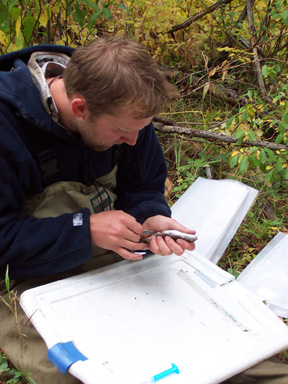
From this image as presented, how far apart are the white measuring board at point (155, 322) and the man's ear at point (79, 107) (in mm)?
542

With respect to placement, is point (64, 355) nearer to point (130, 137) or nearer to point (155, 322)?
point (155, 322)

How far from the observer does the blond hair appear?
1.21 meters

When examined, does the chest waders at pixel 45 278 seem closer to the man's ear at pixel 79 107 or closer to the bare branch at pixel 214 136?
the man's ear at pixel 79 107

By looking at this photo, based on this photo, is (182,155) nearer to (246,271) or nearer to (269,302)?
(246,271)

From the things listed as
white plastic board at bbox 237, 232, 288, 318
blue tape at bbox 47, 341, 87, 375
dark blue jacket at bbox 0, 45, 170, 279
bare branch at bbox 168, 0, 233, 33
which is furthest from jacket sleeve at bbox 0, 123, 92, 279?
bare branch at bbox 168, 0, 233, 33

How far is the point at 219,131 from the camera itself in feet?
8.53

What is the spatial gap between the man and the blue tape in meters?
0.13

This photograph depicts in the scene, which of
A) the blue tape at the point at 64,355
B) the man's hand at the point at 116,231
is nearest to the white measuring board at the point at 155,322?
the blue tape at the point at 64,355

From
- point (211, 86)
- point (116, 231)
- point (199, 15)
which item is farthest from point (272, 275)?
point (199, 15)

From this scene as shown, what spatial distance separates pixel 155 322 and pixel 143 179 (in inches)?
26.5

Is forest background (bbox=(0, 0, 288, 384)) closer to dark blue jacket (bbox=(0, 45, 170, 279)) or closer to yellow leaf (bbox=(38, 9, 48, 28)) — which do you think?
yellow leaf (bbox=(38, 9, 48, 28))

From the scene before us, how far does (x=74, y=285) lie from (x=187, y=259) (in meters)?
0.44

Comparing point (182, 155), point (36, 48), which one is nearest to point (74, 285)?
point (36, 48)

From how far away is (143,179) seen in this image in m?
1.78
